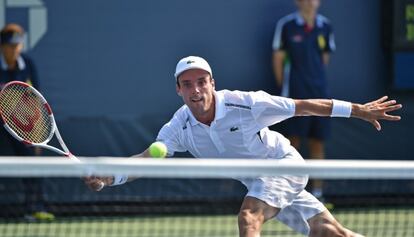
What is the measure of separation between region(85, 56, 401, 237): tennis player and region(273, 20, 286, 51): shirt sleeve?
9.69ft

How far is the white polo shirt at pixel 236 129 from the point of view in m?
5.18

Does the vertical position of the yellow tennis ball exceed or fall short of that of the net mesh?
it falls short

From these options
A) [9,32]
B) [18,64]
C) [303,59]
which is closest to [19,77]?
[18,64]

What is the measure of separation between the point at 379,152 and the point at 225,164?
537 centimetres

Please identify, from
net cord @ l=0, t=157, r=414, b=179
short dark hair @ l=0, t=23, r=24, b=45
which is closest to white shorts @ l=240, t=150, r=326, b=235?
net cord @ l=0, t=157, r=414, b=179

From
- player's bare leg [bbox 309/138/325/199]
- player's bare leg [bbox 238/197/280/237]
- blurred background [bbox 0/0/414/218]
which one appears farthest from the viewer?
player's bare leg [bbox 309/138/325/199]

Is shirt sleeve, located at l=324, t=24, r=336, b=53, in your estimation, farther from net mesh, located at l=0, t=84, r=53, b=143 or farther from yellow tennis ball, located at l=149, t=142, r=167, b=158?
yellow tennis ball, located at l=149, t=142, r=167, b=158

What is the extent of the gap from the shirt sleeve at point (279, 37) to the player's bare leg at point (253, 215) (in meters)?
3.34

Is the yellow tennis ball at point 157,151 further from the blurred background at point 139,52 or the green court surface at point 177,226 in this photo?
the blurred background at point 139,52

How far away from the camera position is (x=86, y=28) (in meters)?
8.22

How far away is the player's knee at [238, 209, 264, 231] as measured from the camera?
4.81 metres

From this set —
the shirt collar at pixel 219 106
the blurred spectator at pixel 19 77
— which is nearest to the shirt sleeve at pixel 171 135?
the shirt collar at pixel 219 106

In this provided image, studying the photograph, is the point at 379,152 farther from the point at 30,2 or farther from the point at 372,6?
the point at 30,2

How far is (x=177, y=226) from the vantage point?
24.8 feet
